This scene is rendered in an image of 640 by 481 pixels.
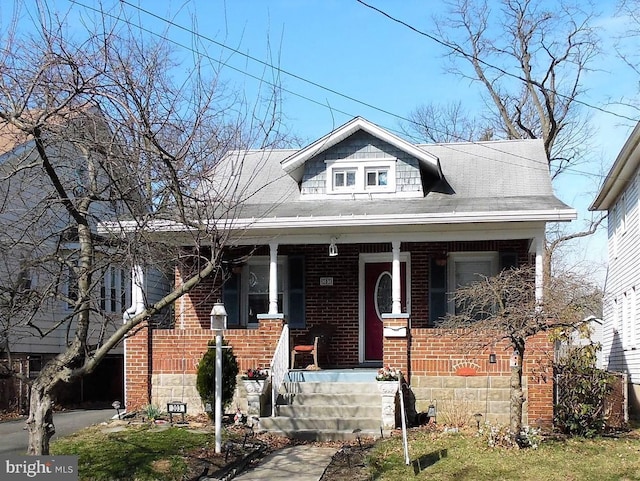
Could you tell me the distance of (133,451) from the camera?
32.9 feet

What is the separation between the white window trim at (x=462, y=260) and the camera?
15.0 meters

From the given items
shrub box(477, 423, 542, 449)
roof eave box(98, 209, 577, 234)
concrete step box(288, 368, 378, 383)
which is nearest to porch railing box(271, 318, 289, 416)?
concrete step box(288, 368, 378, 383)

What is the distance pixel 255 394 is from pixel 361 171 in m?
5.47

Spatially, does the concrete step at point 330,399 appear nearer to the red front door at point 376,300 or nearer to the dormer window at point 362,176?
the red front door at point 376,300

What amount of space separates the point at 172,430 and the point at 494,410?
5335mm

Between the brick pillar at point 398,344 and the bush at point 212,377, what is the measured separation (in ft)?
8.74

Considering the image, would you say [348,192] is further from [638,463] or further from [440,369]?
[638,463]

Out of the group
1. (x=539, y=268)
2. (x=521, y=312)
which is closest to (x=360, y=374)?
(x=539, y=268)

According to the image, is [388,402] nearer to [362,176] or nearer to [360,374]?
[360,374]

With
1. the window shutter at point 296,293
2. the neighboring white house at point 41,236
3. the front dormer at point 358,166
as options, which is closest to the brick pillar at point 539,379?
the front dormer at point 358,166

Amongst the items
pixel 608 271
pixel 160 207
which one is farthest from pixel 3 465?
pixel 608 271

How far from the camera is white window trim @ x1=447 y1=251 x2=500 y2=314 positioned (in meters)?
15.0

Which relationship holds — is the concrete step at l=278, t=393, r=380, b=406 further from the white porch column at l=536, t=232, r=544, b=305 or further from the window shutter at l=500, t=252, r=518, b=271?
the window shutter at l=500, t=252, r=518, b=271

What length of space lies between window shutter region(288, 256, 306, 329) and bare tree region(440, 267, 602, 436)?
4.24 meters
